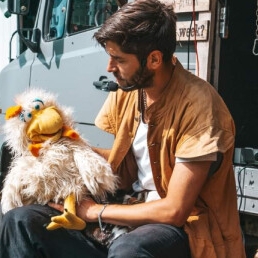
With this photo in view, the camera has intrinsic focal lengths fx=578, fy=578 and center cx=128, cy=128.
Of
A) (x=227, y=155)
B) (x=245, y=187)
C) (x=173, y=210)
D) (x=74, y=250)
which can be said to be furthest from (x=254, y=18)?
(x=74, y=250)

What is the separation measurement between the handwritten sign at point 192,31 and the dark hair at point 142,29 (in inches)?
22.2

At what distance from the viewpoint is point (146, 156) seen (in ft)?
7.76

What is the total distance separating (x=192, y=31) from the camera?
2.81m

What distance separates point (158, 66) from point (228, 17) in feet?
2.57

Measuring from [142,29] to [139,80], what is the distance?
0.20m

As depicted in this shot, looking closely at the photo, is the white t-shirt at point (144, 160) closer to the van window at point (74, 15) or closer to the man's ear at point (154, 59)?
the man's ear at point (154, 59)

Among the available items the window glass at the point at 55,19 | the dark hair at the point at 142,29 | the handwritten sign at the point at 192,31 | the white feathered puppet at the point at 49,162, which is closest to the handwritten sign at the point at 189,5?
the handwritten sign at the point at 192,31

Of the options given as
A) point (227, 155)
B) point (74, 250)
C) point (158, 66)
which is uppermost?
point (158, 66)

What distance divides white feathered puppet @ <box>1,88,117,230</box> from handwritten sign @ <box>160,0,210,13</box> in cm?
81

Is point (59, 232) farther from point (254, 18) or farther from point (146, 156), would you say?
point (254, 18)

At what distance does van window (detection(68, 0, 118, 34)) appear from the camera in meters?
3.62

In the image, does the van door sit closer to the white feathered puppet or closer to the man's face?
the white feathered puppet

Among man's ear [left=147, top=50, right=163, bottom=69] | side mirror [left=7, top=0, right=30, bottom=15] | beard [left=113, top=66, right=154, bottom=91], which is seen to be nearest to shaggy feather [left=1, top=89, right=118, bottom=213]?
beard [left=113, top=66, right=154, bottom=91]

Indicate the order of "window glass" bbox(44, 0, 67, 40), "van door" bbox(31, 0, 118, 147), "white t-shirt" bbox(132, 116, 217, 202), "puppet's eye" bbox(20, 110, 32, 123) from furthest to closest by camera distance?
"window glass" bbox(44, 0, 67, 40), "van door" bbox(31, 0, 118, 147), "puppet's eye" bbox(20, 110, 32, 123), "white t-shirt" bbox(132, 116, 217, 202)
